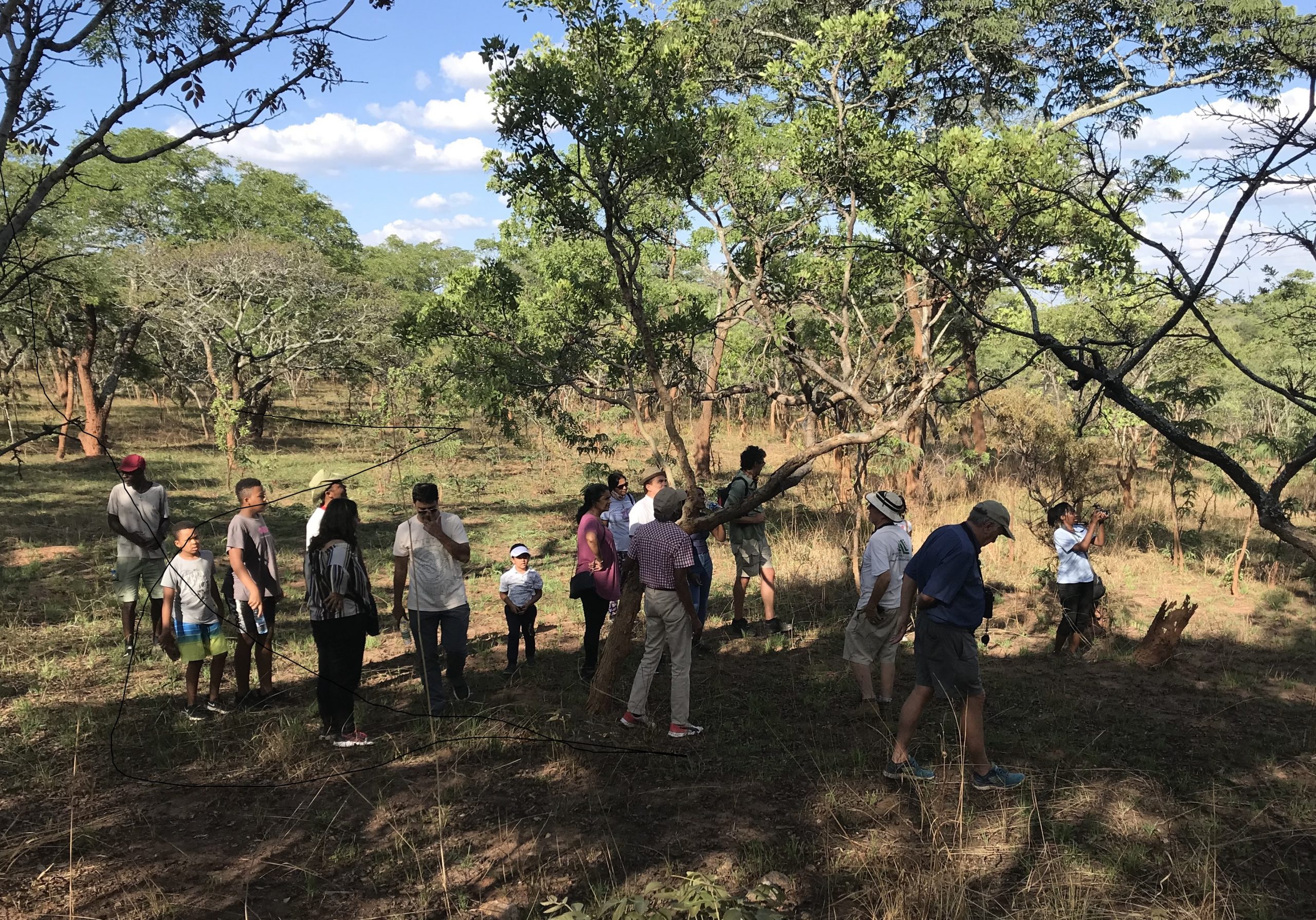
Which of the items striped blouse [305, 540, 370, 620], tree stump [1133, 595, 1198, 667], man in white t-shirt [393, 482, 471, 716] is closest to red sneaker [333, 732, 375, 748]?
man in white t-shirt [393, 482, 471, 716]

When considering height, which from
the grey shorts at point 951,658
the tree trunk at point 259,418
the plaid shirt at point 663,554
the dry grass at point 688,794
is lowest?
the dry grass at point 688,794

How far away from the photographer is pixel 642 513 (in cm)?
588

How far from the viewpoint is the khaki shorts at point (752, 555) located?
22.0ft

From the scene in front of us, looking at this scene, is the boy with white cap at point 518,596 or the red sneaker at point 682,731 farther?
the boy with white cap at point 518,596

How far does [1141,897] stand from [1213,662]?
436 centimetres

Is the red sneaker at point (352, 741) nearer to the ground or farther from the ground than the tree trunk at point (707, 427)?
nearer to the ground

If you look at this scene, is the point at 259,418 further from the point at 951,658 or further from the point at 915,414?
the point at 951,658

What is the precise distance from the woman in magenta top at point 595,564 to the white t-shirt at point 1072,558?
11.8ft

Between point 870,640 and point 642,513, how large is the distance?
182 centimetres

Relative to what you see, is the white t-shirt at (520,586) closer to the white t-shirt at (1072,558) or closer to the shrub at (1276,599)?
the white t-shirt at (1072,558)

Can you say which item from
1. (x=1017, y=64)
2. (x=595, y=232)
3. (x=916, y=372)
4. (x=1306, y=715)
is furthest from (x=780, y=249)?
(x=1017, y=64)

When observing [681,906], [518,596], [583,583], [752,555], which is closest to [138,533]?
[518,596]

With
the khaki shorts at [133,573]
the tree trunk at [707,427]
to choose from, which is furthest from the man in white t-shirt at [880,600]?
the tree trunk at [707,427]

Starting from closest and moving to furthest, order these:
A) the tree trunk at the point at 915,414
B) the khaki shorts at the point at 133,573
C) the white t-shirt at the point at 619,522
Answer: the khaki shorts at the point at 133,573, the white t-shirt at the point at 619,522, the tree trunk at the point at 915,414
